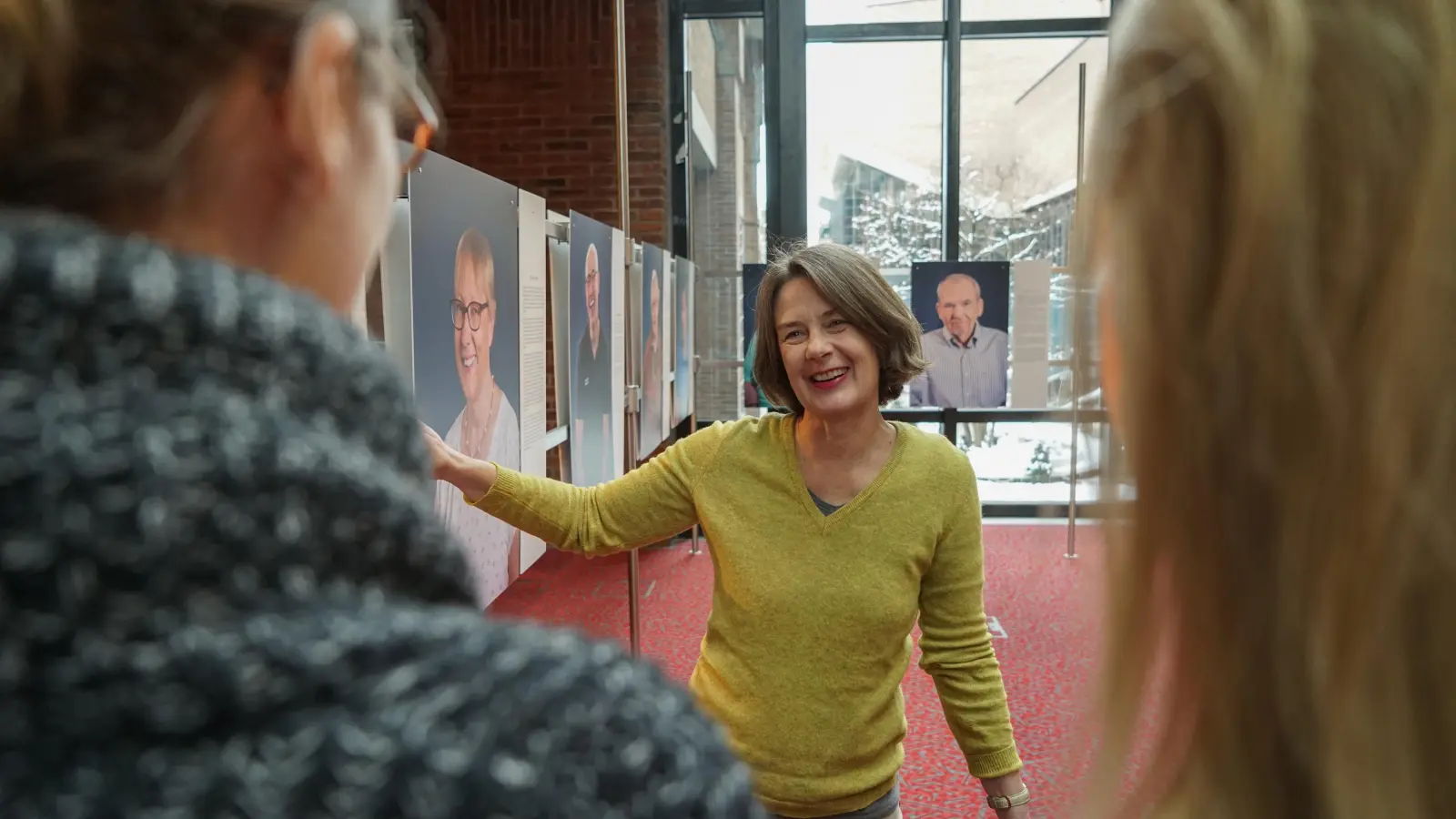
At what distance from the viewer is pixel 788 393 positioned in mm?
1817

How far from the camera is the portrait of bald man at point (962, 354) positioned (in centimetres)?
539

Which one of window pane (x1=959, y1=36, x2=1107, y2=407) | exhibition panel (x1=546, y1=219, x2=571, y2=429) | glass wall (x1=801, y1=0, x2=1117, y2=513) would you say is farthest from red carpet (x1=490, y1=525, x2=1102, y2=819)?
window pane (x1=959, y1=36, x2=1107, y2=407)

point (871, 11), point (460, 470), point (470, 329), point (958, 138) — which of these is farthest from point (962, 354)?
point (460, 470)

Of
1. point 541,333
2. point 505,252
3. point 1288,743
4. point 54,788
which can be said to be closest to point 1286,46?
point 1288,743

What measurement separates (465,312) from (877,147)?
16.8 ft

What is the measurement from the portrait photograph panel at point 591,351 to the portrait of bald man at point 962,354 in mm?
3059

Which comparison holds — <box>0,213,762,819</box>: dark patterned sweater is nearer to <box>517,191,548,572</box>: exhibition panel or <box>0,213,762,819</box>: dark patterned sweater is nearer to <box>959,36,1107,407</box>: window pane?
<box>517,191,548,572</box>: exhibition panel

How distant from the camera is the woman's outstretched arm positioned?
1598 millimetres

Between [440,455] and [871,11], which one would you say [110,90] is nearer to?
[440,455]

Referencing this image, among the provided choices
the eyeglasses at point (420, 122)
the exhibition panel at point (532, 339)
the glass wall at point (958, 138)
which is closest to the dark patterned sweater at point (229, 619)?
the eyeglasses at point (420, 122)

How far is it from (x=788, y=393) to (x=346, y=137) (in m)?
1.34

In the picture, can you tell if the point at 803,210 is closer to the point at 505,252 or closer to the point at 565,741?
the point at 505,252

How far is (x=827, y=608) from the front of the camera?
1506mm

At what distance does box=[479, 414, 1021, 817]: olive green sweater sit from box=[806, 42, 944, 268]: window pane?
4.75 m
